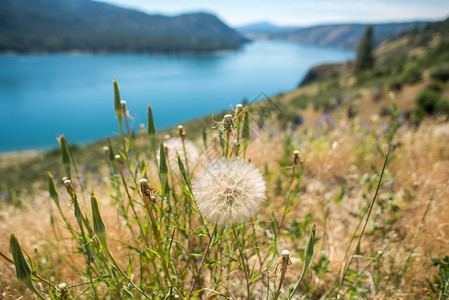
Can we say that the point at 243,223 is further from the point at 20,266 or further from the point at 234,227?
the point at 20,266

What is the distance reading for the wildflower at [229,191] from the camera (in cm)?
94

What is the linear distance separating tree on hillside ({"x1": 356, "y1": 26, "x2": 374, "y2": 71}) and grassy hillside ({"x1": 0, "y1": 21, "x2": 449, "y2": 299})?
4424 cm

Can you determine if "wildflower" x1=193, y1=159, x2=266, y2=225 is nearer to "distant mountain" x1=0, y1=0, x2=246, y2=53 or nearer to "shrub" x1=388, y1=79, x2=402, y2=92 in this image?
"shrub" x1=388, y1=79, x2=402, y2=92

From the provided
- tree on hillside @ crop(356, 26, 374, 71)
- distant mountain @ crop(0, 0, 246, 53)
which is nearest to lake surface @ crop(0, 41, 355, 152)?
distant mountain @ crop(0, 0, 246, 53)

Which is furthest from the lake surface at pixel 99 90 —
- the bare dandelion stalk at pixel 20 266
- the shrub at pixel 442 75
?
the bare dandelion stalk at pixel 20 266

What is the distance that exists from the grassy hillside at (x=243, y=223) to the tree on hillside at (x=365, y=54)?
44.2m

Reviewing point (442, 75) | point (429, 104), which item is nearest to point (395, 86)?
point (442, 75)

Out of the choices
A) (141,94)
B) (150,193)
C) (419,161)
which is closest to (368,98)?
(419,161)

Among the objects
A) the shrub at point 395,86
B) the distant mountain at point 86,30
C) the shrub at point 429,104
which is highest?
the distant mountain at point 86,30

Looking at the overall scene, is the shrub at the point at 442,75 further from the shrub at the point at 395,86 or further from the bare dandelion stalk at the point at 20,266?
the bare dandelion stalk at the point at 20,266

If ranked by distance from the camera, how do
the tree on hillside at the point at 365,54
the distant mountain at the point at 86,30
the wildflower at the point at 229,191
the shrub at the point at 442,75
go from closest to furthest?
1. the wildflower at the point at 229,191
2. the shrub at the point at 442,75
3. the tree on hillside at the point at 365,54
4. the distant mountain at the point at 86,30

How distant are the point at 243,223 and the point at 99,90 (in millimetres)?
72908

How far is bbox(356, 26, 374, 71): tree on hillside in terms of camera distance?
1544 inches

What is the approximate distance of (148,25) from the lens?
586 feet
